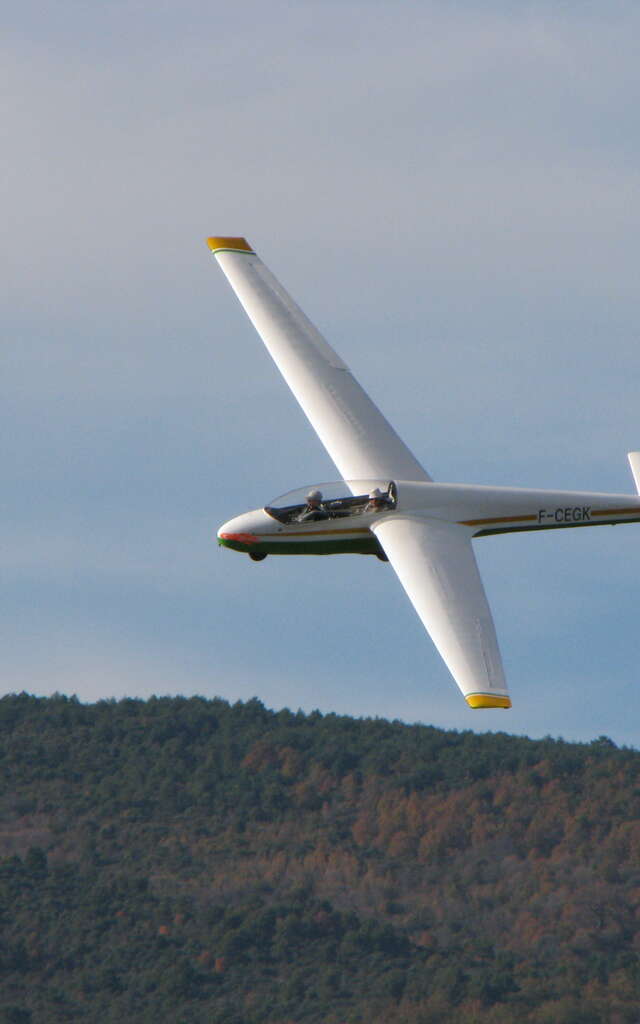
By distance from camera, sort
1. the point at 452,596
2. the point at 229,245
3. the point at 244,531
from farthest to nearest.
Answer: the point at 229,245
the point at 244,531
the point at 452,596

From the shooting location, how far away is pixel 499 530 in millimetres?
44969

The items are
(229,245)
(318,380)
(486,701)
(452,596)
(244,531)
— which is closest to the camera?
(486,701)

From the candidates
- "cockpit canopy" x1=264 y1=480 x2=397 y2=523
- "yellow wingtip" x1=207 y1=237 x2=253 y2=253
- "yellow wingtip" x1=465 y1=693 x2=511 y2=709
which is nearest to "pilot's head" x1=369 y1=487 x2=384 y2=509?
"cockpit canopy" x1=264 y1=480 x2=397 y2=523

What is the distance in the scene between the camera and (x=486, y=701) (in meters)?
35.1

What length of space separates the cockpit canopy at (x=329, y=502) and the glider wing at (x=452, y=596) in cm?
62

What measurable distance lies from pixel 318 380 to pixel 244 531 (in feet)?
28.2

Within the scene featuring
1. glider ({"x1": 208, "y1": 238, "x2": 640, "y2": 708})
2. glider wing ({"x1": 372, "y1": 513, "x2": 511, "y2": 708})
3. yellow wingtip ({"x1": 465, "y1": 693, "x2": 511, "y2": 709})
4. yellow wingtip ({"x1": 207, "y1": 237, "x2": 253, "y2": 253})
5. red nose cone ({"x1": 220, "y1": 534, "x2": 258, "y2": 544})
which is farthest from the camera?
yellow wingtip ({"x1": 207, "y1": 237, "x2": 253, "y2": 253})

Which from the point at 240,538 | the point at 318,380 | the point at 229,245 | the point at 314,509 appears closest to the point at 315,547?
the point at 314,509

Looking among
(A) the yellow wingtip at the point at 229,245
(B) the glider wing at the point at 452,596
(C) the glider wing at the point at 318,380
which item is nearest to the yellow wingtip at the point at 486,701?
(B) the glider wing at the point at 452,596

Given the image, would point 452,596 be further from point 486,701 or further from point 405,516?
point 486,701

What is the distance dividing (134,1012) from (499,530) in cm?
15232

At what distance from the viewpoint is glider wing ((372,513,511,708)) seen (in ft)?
119

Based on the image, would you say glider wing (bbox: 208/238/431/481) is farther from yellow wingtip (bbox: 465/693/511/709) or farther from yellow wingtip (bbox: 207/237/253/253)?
yellow wingtip (bbox: 465/693/511/709)

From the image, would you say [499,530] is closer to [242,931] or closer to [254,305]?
[254,305]
